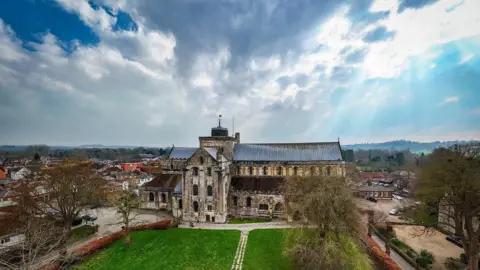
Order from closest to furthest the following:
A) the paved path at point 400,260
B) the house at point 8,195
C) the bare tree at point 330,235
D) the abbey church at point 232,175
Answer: the bare tree at point 330,235, the paved path at point 400,260, the abbey church at point 232,175, the house at point 8,195

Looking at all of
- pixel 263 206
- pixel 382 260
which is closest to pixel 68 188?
pixel 263 206

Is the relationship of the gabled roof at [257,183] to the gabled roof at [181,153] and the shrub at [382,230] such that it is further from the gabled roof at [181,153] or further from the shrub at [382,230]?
the shrub at [382,230]

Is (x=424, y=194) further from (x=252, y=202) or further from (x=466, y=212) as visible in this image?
(x=252, y=202)

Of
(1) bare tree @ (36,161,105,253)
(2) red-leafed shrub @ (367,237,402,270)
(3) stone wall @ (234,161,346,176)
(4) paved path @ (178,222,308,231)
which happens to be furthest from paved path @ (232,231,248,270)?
(1) bare tree @ (36,161,105,253)

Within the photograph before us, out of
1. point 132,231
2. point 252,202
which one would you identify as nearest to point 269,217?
point 252,202

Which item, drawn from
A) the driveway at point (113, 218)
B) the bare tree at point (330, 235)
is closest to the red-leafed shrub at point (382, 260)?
the bare tree at point (330, 235)
